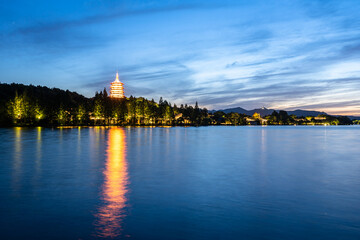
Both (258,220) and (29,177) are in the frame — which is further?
(29,177)

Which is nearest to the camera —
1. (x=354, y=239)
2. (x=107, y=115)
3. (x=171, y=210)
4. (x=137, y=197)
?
(x=354, y=239)

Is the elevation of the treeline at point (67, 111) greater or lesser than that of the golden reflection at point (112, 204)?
greater

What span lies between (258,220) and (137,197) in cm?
593

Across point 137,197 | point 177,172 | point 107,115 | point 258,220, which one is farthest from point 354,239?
point 107,115

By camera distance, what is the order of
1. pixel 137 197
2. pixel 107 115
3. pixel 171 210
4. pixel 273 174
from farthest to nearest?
pixel 107 115 < pixel 273 174 < pixel 137 197 < pixel 171 210

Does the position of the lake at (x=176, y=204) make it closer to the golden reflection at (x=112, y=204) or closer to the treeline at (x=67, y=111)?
the golden reflection at (x=112, y=204)

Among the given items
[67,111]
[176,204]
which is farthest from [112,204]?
[67,111]

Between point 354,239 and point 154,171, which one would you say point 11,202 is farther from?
point 354,239

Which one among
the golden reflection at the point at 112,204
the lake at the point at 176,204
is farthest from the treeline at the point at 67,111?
the golden reflection at the point at 112,204

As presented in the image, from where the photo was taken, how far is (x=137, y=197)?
46.1 ft

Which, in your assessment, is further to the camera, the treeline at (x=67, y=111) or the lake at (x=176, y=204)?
the treeline at (x=67, y=111)

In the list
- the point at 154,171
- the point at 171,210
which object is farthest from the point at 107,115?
the point at 171,210

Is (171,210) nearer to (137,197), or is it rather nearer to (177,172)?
(137,197)

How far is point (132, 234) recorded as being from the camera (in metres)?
9.30
